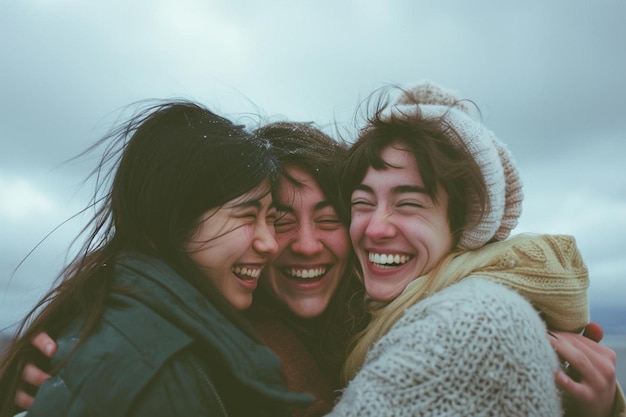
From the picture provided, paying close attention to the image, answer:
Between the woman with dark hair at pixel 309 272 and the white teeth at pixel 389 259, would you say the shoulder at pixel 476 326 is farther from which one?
the woman with dark hair at pixel 309 272

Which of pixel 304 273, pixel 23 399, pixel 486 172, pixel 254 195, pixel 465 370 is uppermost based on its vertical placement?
pixel 486 172

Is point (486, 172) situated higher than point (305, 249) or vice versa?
point (486, 172)

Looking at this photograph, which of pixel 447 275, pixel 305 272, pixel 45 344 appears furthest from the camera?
pixel 305 272

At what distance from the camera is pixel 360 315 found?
3.28m

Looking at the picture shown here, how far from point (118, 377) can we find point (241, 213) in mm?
1008

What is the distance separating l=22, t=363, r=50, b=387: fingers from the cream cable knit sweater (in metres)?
1.22

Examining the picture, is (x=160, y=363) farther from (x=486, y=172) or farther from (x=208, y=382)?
(x=486, y=172)

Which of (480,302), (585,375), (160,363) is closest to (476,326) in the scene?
(480,302)

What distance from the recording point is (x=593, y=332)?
2904 millimetres

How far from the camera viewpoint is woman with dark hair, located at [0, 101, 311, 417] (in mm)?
2014

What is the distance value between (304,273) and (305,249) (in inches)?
7.1

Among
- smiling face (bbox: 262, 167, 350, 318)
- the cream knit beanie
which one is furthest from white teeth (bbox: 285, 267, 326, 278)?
the cream knit beanie

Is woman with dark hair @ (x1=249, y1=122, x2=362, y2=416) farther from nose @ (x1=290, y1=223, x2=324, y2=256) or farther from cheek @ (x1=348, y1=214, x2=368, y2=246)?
cheek @ (x1=348, y1=214, x2=368, y2=246)

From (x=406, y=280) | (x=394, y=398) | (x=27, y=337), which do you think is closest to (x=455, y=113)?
(x=406, y=280)
